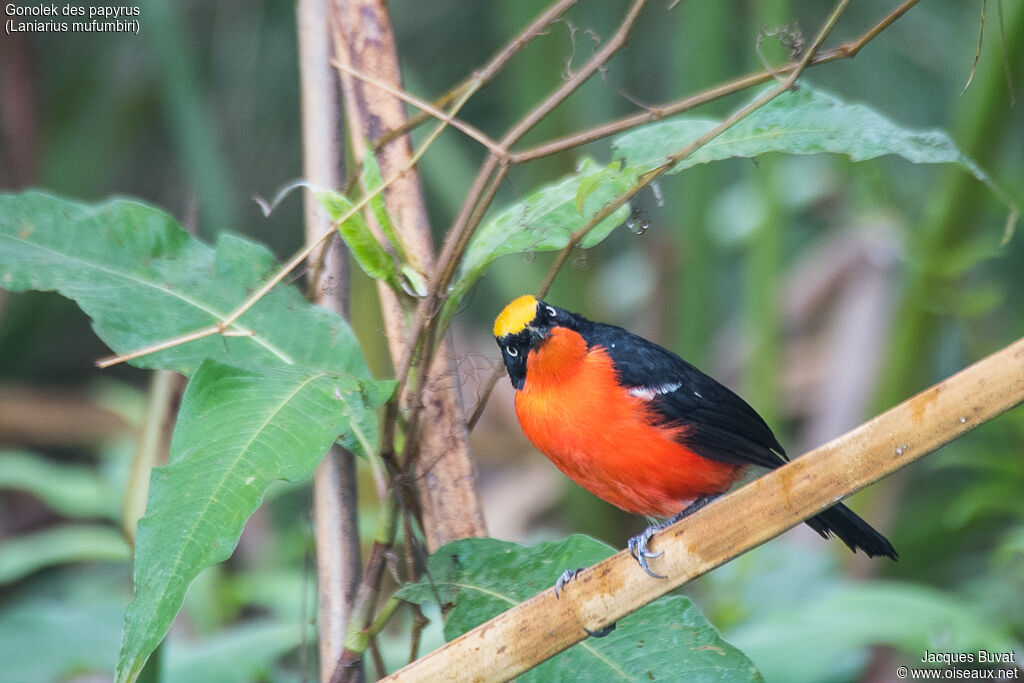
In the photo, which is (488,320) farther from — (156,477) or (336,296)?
(156,477)

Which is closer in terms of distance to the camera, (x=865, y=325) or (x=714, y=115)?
(x=714, y=115)

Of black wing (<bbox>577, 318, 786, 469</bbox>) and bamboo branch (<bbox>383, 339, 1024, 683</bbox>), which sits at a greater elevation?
black wing (<bbox>577, 318, 786, 469</bbox>)

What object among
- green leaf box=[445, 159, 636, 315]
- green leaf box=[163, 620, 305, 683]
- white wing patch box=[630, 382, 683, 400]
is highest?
white wing patch box=[630, 382, 683, 400]

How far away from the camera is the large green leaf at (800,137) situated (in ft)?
3.94

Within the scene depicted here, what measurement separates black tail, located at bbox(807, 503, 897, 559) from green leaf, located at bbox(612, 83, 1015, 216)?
2.16ft

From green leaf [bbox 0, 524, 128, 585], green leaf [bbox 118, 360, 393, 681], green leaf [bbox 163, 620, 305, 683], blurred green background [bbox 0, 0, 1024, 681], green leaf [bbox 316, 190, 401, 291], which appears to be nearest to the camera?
green leaf [bbox 118, 360, 393, 681]

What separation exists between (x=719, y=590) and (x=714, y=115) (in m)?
1.34

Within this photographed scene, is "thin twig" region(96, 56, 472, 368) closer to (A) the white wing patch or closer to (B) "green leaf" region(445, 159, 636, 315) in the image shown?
(B) "green leaf" region(445, 159, 636, 315)

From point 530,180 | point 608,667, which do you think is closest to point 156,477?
point 608,667

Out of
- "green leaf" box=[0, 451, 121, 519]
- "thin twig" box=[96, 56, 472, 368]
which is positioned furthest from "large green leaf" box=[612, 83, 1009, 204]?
"green leaf" box=[0, 451, 121, 519]

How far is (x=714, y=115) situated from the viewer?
106 inches

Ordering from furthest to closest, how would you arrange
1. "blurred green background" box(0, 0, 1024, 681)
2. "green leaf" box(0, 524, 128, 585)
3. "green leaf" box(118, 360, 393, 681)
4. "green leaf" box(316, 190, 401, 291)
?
1. "green leaf" box(0, 524, 128, 585)
2. "blurred green background" box(0, 0, 1024, 681)
3. "green leaf" box(316, 190, 401, 291)
4. "green leaf" box(118, 360, 393, 681)

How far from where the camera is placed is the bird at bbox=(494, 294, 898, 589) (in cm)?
168

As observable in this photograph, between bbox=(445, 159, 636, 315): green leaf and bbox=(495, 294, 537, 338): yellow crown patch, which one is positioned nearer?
bbox=(445, 159, 636, 315): green leaf
